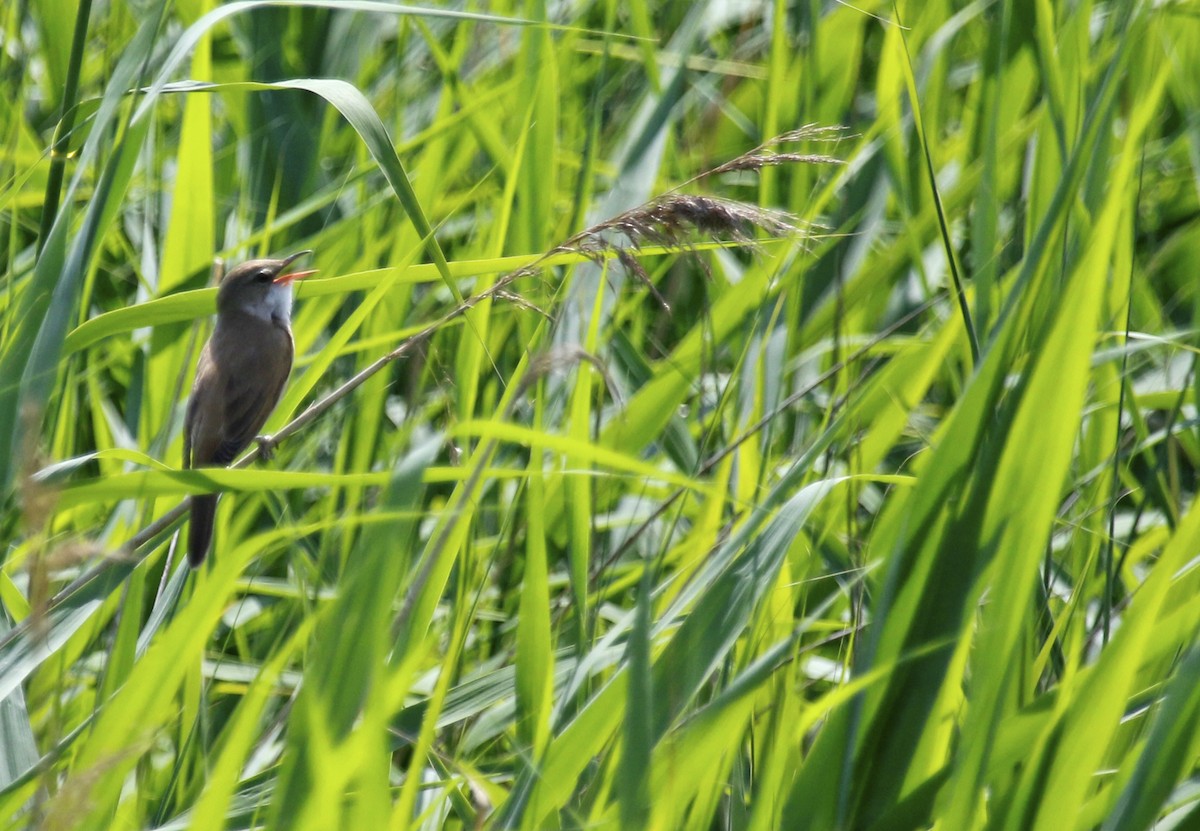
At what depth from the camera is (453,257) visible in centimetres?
323

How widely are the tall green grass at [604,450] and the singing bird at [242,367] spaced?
15 cm

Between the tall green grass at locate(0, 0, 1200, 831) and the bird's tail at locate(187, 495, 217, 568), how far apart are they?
0.05 m

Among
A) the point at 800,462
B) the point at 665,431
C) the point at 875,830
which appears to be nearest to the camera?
the point at 875,830

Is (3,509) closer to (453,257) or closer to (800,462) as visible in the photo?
(800,462)

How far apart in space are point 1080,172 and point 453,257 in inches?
75.5

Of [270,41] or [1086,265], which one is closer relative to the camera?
[1086,265]

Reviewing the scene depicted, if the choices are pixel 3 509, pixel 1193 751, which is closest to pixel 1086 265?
pixel 1193 751

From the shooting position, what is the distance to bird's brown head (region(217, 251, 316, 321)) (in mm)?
2746

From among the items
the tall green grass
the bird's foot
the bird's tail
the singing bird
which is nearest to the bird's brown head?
the singing bird

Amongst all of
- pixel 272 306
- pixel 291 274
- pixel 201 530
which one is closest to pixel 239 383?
pixel 272 306

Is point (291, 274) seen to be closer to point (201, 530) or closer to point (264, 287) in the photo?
point (264, 287)

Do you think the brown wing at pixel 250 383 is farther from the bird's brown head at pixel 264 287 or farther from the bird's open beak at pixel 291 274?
the bird's open beak at pixel 291 274

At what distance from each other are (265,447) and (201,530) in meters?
0.20

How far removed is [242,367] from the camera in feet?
10.2
